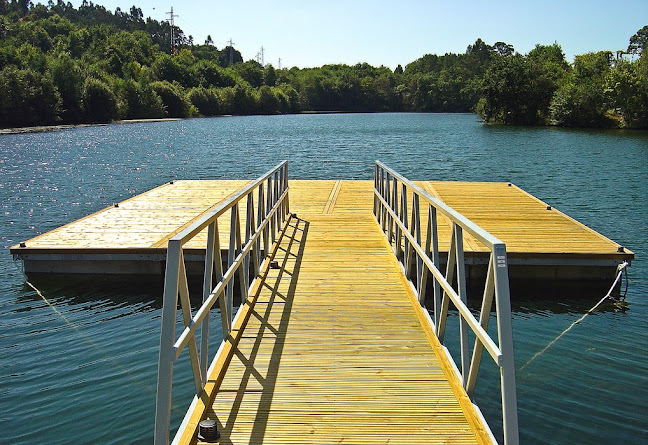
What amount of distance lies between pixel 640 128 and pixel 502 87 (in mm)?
13591

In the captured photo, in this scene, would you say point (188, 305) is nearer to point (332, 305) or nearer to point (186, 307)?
point (186, 307)

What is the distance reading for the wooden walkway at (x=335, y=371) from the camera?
11.4ft

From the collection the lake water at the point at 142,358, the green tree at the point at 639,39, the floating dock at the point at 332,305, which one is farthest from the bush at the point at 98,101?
the green tree at the point at 639,39

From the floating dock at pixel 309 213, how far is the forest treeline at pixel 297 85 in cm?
5072

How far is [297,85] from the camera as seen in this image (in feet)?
499

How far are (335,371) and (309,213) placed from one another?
691cm

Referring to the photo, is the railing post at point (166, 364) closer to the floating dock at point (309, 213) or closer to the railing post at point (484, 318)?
the railing post at point (484, 318)

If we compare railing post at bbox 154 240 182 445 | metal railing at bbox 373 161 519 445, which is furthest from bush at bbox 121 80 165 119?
railing post at bbox 154 240 182 445

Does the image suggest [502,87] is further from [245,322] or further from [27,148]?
[245,322]

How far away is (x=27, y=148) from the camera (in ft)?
121

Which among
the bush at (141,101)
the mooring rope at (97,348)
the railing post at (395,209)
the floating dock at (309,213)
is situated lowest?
the mooring rope at (97,348)

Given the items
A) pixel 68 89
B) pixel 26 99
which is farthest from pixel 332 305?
pixel 68 89

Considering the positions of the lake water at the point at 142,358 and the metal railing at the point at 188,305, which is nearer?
the metal railing at the point at 188,305

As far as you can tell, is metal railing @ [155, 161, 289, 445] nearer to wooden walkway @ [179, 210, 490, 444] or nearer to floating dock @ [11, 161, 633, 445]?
floating dock @ [11, 161, 633, 445]
